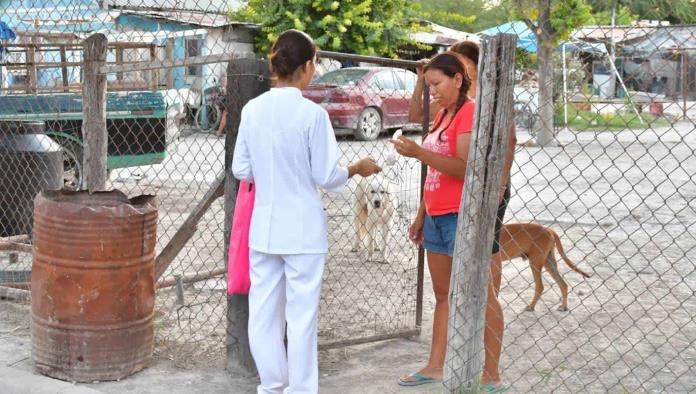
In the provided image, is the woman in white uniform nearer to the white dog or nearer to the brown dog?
the brown dog

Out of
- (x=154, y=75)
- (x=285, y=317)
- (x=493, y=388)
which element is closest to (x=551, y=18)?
(x=154, y=75)

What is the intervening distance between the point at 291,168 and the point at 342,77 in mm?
15189

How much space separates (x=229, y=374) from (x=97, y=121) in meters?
1.54

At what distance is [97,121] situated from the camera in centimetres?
464

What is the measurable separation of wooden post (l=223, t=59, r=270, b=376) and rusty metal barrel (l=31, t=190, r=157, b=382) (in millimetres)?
419

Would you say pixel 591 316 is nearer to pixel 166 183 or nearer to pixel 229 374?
pixel 229 374

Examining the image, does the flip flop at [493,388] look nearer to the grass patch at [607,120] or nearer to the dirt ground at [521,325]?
the dirt ground at [521,325]

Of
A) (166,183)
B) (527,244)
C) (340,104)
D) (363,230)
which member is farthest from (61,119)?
(340,104)

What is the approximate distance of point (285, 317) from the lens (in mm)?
3742

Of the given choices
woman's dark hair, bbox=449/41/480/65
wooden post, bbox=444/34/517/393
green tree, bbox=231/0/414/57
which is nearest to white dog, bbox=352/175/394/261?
woman's dark hair, bbox=449/41/480/65

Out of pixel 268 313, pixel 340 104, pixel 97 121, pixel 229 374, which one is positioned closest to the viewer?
pixel 268 313

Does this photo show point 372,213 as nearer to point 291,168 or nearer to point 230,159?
point 230,159

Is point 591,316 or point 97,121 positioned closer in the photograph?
point 97,121

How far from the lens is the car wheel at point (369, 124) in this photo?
57.0 feet
